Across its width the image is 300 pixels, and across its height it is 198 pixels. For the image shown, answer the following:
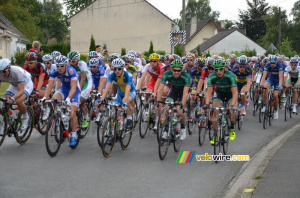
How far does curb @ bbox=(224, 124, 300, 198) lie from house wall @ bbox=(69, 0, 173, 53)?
4705cm

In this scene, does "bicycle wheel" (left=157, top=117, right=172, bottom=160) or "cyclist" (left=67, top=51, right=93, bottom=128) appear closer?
"bicycle wheel" (left=157, top=117, right=172, bottom=160)

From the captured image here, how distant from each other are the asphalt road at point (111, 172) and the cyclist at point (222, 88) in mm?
965

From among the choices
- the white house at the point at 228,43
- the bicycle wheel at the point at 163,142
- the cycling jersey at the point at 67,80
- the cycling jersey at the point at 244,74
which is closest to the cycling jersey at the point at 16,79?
the cycling jersey at the point at 67,80

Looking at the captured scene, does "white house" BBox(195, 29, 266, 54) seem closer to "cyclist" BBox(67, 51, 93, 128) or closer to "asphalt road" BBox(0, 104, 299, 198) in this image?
"cyclist" BBox(67, 51, 93, 128)

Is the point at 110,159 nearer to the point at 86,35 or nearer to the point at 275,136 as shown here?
the point at 275,136

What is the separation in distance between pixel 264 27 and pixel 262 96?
86373 mm

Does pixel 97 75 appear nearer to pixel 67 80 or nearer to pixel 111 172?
pixel 67 80

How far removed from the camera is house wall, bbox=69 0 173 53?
57625mm

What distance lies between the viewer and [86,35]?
58.4 m

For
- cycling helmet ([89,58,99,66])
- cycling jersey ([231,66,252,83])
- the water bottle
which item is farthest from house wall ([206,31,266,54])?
the water bottle

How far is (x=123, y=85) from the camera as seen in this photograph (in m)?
11.0

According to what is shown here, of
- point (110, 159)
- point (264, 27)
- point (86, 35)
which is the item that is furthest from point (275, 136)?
point (264, 27)

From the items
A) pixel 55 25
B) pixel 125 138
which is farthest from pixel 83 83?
pixel 55 25

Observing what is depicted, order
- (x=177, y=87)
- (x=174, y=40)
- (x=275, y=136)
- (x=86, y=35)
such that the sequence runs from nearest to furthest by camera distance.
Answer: (x=177, y=87) < (x=275, y=136) < (x=174, y=40) < (x=86, y=35)
